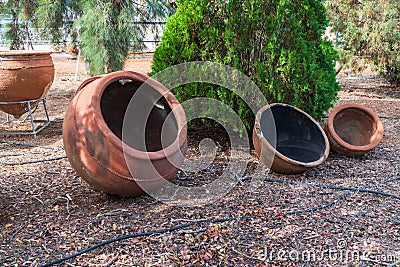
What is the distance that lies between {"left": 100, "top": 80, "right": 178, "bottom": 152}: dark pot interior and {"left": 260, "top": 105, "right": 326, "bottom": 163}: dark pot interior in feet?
3.26

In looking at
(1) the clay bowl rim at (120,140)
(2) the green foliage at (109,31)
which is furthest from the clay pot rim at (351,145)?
(2) the green foliage at (109,31)

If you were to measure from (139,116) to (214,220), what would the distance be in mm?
1193

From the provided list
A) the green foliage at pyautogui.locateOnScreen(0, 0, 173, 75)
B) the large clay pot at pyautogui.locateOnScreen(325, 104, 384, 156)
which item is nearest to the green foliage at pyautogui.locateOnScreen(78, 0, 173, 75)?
the green foliage at pyautogui.locateOnScreen(0, 0, 173, 75)

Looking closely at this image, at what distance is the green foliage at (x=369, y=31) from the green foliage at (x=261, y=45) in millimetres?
3469

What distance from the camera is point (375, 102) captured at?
21.9 feet

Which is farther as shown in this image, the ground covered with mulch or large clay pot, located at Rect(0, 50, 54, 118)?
large clay pot, located at Rect(0, 50, 54, 118)

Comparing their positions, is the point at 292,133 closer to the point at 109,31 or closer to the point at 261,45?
the point at 261,45

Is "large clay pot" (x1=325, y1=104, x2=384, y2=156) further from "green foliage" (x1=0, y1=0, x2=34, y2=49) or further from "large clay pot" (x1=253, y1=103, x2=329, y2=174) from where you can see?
"green foliage" (x1=0, y1=0, x2=34, y2=49)

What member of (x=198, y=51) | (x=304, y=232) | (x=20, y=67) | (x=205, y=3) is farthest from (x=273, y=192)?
(x=20, y=67)

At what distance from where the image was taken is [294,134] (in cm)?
376

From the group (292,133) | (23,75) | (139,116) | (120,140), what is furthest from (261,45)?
(23,75)

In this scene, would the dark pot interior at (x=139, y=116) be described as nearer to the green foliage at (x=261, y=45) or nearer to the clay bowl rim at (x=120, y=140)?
the clay bowl rim at (x=120, y=140)

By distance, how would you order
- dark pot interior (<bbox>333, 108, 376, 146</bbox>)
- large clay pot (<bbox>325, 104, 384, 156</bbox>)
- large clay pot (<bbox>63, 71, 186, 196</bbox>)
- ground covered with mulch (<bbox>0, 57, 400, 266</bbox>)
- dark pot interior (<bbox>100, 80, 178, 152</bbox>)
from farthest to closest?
1. dark pot interior (<bbox>333, 108, 376, 146</bbox>)
2. large clay pot (<bbox>325, 104, 384, 156</bbox>)
3. dark pot interior (<bbox>100, 80, 178, 152</bbox>)
4. large clay pot (<bbox>63, 71, 186, 196</bbox>)
5. ground covered with mulch (<bbox>0, 57, 400, 266</bbox>)

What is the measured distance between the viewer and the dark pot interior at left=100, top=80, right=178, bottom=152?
3045 millimetres
